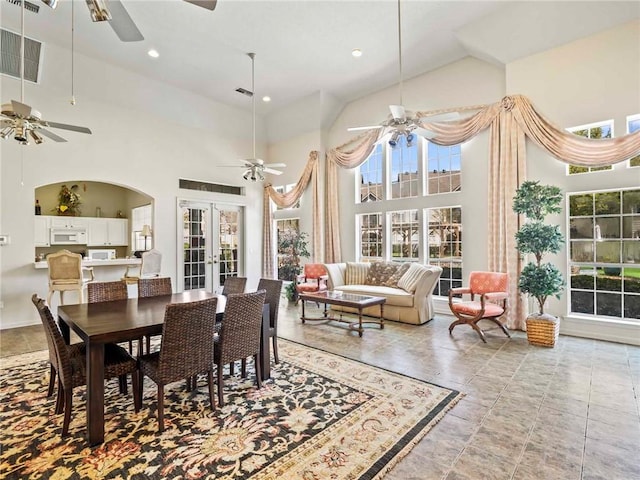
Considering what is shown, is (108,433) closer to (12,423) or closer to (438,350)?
(12,423)

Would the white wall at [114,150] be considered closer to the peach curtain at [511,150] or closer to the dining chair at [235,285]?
the dining chair at [235,285]

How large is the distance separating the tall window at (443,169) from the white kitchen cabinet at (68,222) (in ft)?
25.3

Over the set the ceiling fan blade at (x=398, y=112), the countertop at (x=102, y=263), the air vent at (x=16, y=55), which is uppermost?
the air vent at (x=16, y=55)

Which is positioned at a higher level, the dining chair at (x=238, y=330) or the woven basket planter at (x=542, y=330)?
the dining chair at (x=238, y=330)

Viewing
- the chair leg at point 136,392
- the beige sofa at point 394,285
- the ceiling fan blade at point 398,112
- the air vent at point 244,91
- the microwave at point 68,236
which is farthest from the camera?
the microwave at point 68,236

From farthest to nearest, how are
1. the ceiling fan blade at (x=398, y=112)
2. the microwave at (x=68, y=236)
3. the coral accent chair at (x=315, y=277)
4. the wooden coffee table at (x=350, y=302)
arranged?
the microwave at (x=68, y=236) < the coral accent chair at (x=315, y=277) < the wooden coffee table at (x=350, y=302) < the ceiling fan blade at (x=398, y=112)

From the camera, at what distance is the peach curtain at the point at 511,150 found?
14.1ft

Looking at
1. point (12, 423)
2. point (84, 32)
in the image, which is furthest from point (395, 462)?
point (84, 32)

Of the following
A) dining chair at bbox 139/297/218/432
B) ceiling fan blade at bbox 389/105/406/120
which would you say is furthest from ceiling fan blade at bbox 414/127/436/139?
dining chair at bbox 139/297/218/432

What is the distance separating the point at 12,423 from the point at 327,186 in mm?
6341

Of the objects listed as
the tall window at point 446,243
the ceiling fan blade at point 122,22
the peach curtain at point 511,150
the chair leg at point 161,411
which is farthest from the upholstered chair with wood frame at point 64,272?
the peach curtain at point 511,150

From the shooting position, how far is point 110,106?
6316mm

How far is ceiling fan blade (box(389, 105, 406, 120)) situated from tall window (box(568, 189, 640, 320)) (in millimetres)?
2842

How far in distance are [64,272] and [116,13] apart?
4302mm
